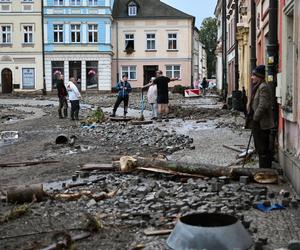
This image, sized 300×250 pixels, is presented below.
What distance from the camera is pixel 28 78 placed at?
200 ft

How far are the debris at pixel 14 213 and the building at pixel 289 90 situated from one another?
3.65 metres

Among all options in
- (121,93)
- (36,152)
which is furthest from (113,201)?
(121,93)

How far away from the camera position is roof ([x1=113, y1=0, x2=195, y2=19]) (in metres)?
65.9

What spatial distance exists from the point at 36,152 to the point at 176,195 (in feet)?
24.0

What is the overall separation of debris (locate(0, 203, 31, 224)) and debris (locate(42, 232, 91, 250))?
1.30 metres

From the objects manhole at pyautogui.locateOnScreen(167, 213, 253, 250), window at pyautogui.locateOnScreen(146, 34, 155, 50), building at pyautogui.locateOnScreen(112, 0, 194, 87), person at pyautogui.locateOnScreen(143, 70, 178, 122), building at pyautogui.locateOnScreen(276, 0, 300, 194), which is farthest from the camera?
window at pyautogui.locateOnScreen(146, 34, 155, 50)

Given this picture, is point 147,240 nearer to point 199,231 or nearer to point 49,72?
point 199,231

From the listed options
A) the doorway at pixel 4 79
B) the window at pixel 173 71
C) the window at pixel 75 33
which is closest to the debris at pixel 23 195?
the window at pixel 75 33

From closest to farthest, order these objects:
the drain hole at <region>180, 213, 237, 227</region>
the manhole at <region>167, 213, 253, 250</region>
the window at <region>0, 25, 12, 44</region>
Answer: the manhole at <region>167, 213, 253, 250</region> < the drain hole at <region>180, 213, 237, 227</region> < the window at <region>0, 25, 12, 44</region>

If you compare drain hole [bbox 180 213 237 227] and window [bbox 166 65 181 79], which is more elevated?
window [bbox 166 65 181 79]

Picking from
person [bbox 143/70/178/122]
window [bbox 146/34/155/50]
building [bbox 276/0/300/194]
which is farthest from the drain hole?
window [bbox 146/34/155/50]

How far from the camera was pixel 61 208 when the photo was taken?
7.99m

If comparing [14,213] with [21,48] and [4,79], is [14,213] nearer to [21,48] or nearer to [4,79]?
[21,48]

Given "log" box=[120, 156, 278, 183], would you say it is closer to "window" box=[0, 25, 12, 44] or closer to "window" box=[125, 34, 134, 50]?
"window" box=[0, 25, 12, 44]
